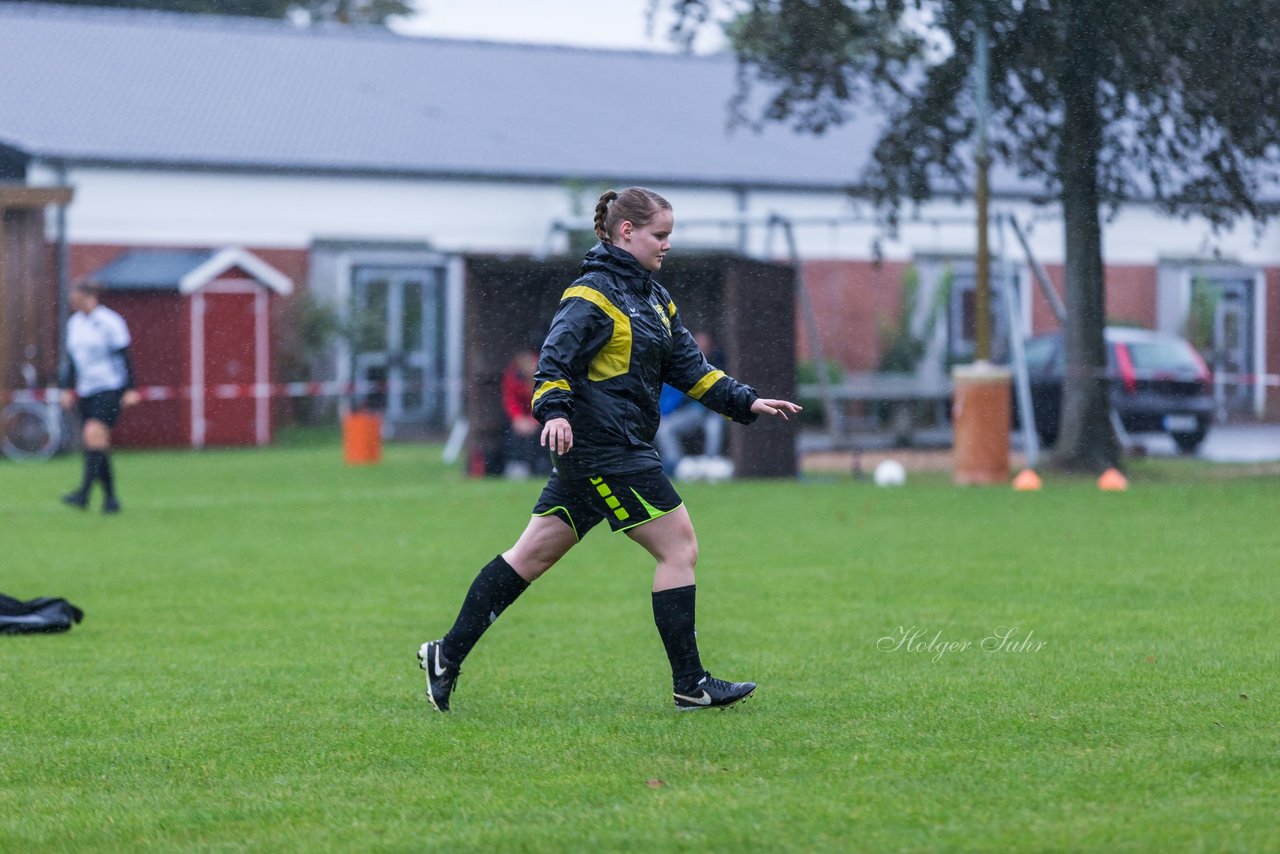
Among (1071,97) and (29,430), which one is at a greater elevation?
(1071,97)

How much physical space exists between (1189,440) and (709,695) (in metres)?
19.2

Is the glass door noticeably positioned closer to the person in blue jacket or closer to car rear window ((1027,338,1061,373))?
car rear window ((1027,338,1061,373))

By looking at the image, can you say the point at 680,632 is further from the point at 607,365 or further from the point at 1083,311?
the point at 1083,311

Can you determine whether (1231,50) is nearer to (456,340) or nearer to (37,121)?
(456,340)

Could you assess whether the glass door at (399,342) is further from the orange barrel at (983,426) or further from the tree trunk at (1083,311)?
the orange barrel at (983,426)

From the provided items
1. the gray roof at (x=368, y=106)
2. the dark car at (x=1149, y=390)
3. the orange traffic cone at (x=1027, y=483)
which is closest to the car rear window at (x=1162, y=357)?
the dark car at (x=1149, y=390)

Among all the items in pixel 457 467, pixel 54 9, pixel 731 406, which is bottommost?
pixel 457 467

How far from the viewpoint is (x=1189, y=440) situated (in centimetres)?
2384

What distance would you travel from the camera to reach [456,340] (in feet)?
104

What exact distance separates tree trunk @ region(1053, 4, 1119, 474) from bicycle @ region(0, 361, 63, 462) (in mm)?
A: 13653

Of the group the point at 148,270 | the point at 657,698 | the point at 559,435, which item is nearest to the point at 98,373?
the point at 657,698

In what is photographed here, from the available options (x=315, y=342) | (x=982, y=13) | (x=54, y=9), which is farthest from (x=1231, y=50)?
(x=54, y=9)

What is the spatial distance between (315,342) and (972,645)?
23.8 meters


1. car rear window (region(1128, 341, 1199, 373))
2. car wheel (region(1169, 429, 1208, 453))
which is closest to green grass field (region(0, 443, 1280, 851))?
car wheel (region(1169, 429, 1208, 453))
